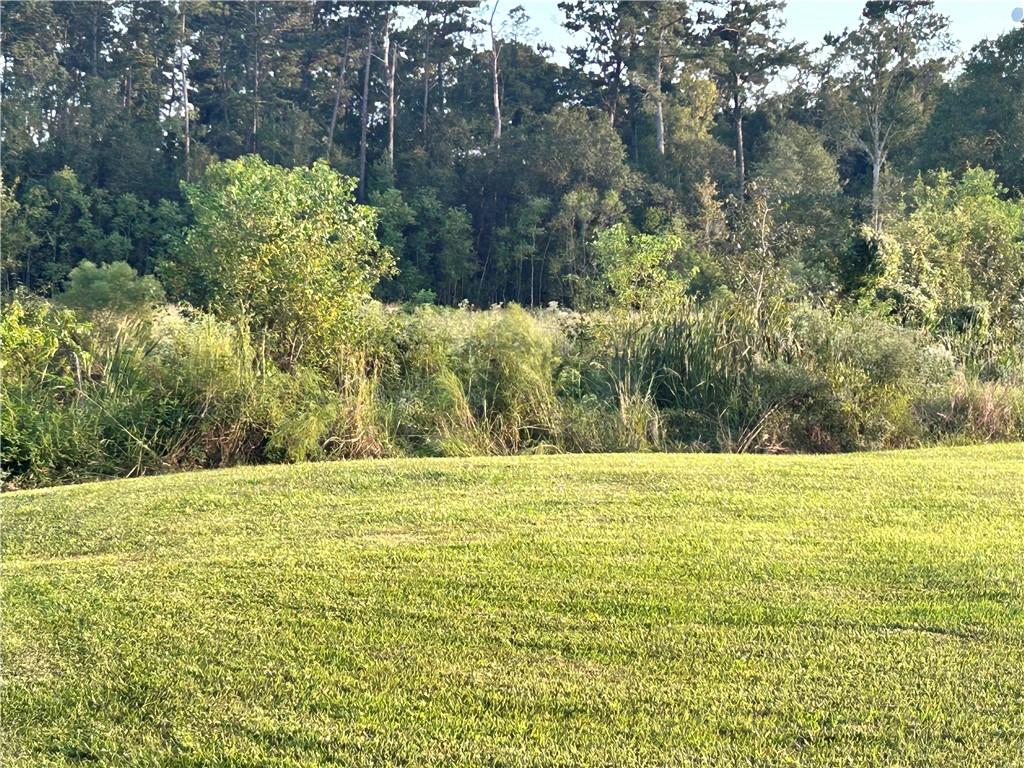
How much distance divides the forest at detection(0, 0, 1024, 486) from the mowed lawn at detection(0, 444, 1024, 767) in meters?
3.03

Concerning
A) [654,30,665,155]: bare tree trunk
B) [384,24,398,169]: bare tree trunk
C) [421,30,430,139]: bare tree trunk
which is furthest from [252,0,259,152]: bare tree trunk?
[654,30,665,155]: bare tree trunk

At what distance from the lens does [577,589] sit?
415 cm

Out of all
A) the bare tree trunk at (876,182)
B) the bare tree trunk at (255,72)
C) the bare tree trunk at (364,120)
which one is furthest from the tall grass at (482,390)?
the bare tree trunk at (255,72)

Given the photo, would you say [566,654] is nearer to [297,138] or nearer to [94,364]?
[94,364]

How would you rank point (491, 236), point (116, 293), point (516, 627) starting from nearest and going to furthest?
1. point (516, 627)
2. point (116, 293)
3. point (491, 236)

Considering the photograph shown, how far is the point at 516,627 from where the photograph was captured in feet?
12.3

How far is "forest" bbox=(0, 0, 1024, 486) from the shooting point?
29.2 feet

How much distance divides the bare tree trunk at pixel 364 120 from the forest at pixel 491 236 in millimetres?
318

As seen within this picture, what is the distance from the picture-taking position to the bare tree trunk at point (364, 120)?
1797 inches

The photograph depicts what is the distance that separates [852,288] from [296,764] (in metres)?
11.2

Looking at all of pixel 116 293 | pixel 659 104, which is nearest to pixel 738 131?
pixel 659 104

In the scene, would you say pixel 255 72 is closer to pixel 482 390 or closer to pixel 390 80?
pixel 390 80

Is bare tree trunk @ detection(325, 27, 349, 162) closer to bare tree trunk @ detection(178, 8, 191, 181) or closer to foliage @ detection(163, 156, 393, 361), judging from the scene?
bare tree trunk @ detection(178, 8, 191, 181)

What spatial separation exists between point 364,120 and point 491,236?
30.8ft
